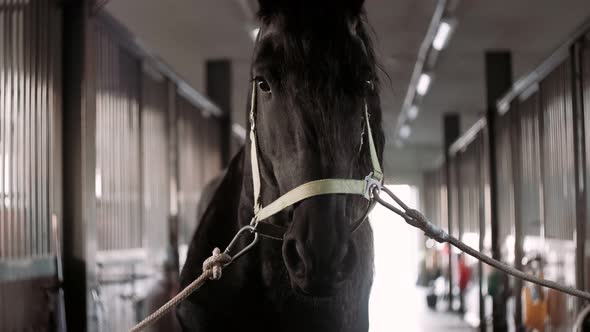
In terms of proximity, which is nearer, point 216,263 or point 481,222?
point 216,263

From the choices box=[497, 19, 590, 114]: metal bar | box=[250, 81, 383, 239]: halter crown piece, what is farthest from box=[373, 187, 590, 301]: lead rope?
box=[497, 19, 590, 114]: metal bar

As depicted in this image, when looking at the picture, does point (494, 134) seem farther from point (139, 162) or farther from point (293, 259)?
point (293, 259)

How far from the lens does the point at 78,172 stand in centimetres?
235

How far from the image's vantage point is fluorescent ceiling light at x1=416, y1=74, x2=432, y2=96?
28.6ft

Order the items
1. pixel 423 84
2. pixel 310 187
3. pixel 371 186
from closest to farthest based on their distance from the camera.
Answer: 1. pixel 310 187
2. pixel 371 186
3. pixel 423 84

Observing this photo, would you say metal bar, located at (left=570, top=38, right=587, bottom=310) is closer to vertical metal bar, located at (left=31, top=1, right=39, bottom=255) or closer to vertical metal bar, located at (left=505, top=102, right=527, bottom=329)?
vertical metal bar, located at (left=505, top=102, right=527, bottom=329)

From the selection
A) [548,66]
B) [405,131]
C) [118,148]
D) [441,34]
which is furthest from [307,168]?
[405,131]

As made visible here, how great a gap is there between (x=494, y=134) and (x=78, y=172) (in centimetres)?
435

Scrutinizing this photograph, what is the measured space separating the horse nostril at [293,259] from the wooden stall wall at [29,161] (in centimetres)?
115

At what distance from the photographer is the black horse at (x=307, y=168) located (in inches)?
48.5

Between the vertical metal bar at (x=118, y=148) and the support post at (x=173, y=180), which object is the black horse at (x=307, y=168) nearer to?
the vertical metal bar at (x=118, y=148)

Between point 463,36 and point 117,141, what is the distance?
16.8 ft

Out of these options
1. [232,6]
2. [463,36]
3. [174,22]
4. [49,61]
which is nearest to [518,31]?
[463,36]

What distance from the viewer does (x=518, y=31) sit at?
22.6 feet
